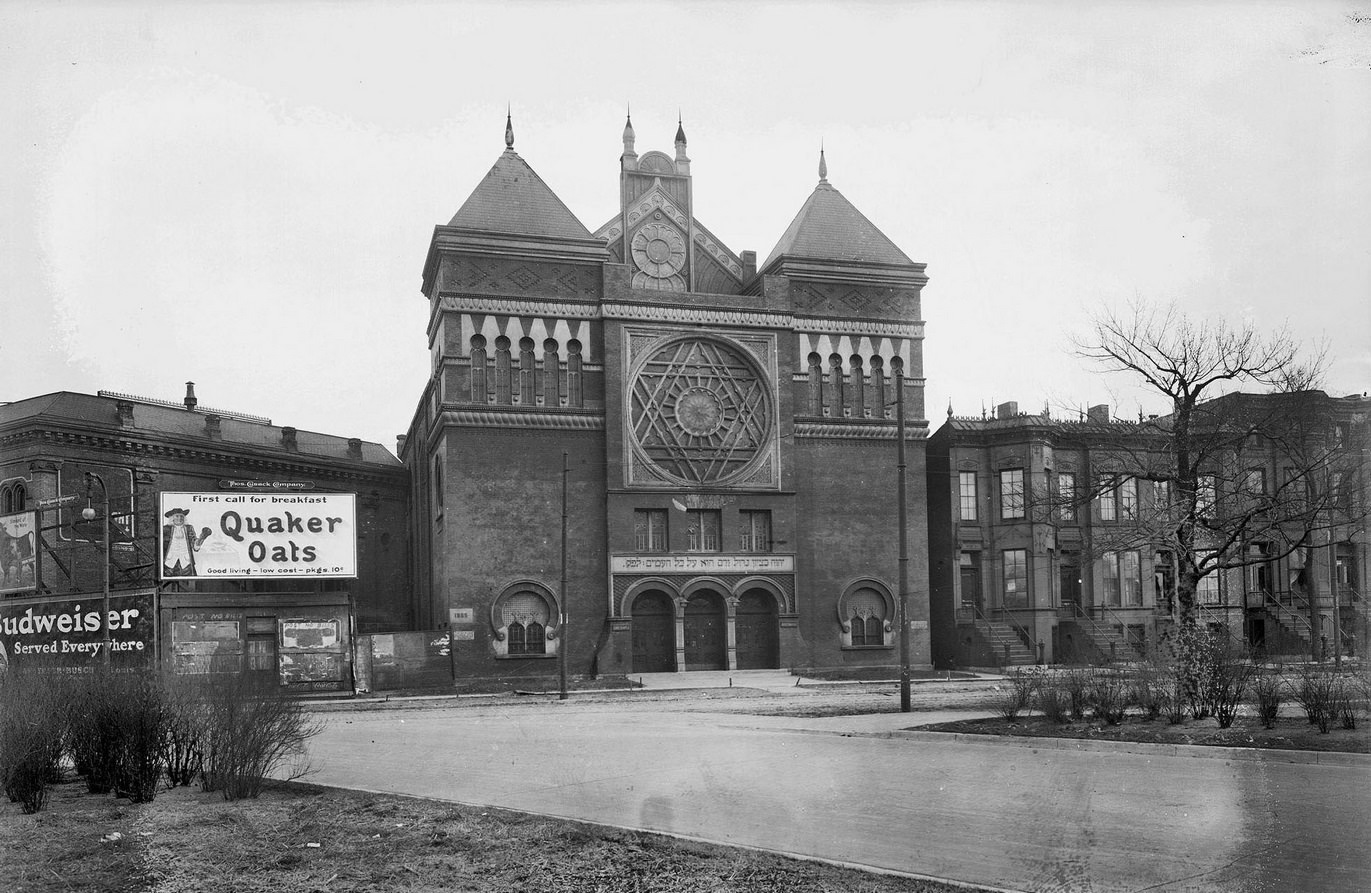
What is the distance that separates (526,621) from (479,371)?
30.6 ft

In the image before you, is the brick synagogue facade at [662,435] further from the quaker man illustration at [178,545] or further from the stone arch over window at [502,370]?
the quaker man illustration at [178,545]

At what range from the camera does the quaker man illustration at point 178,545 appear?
38.6m

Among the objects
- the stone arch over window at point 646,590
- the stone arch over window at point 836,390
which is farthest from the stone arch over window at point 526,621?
the stone arch over window at point 836,390

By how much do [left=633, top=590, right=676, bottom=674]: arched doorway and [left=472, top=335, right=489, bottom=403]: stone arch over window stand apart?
9541 mm

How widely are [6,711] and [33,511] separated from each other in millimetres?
32009

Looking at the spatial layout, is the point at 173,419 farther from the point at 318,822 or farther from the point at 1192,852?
the point at 1192,852

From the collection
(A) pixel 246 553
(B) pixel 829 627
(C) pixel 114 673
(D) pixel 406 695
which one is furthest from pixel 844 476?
(C) pixel 114 673

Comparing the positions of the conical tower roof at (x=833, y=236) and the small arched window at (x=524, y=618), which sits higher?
the conical tower roof at (x=833, y=236)

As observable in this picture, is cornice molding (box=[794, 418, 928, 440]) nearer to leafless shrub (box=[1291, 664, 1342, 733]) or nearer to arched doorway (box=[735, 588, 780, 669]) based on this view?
arched doorway (box=[735, 588, 780, 669])

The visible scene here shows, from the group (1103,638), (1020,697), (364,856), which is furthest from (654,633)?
(364,856)

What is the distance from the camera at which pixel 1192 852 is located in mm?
10281

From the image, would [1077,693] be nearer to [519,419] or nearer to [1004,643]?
[519,419]

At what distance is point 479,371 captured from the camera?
146 feet

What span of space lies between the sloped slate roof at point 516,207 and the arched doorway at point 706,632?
48.1 feet
